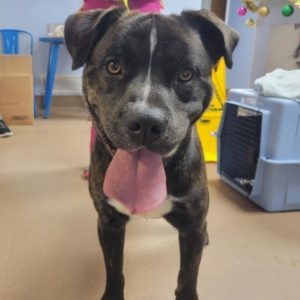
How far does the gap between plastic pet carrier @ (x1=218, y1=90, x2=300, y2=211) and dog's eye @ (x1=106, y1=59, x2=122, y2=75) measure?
98 cm

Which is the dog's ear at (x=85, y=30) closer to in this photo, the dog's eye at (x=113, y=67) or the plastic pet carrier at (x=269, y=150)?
the dog's eye at (x=113, y=67)

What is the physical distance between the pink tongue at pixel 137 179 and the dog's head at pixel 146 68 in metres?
0.05

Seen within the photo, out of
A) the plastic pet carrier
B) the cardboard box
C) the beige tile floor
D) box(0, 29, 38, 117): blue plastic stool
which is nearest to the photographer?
the beige tile floor

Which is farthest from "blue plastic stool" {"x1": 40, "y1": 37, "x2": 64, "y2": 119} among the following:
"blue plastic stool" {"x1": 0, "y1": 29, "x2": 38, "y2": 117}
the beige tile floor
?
the beige tile floor

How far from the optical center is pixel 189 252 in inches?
39.3

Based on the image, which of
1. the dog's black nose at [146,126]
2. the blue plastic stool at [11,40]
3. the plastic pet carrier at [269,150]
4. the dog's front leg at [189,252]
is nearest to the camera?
the dog's black nose at [146,126]

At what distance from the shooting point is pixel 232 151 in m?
1.96

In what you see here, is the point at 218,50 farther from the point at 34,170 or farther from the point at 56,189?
the point at 34,170

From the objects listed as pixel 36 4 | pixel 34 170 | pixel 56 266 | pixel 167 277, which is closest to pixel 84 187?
pixel 34 170

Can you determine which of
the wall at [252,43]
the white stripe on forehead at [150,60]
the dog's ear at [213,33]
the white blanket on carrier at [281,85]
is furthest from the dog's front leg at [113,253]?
the wall at [252,43]

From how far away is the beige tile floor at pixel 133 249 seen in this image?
114 cm

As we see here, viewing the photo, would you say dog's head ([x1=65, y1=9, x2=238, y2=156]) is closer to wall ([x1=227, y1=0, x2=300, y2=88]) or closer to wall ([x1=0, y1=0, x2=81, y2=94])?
wall ([x1=227, y1=0, x2=300, y2=88])

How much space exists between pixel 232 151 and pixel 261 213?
417mm

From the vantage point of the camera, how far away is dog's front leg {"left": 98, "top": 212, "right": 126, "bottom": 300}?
3.37 feet
